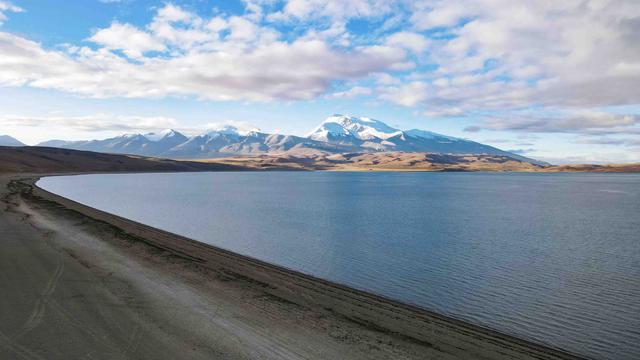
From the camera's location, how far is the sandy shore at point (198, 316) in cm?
1511

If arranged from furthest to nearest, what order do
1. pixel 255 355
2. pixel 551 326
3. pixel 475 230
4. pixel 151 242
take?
pixel 475 230 → pixel 151 242 → pixel 551 326 → pixel 255 355

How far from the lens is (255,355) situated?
14.9 metres

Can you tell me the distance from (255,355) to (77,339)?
A: 21.0 ft

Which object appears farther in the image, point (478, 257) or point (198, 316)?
point (478, 257)

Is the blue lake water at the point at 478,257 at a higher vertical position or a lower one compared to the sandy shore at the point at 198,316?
lower

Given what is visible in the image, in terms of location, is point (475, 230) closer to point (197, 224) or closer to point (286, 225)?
point (286, 225)

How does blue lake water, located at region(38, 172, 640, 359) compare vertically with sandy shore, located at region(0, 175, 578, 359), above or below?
below

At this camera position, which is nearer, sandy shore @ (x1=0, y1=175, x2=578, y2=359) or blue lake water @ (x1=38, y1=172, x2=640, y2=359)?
sandy shore @ (x1=0, y1=175, x2=578, y2=359)

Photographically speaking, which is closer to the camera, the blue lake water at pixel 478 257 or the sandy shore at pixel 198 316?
the sandy shore at pixel 198 316

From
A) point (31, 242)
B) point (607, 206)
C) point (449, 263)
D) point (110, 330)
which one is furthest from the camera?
point (607, 206)

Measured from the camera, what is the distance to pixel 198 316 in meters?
18.6

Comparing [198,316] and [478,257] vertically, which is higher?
[198,316]

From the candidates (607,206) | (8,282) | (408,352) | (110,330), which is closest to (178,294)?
(110,330)

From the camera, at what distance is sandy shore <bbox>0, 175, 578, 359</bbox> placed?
1511 cm
